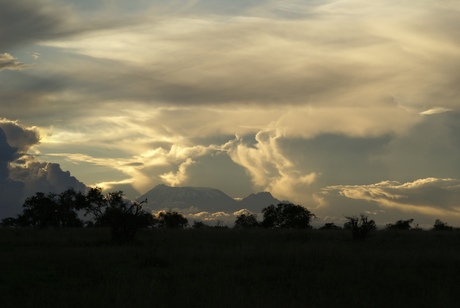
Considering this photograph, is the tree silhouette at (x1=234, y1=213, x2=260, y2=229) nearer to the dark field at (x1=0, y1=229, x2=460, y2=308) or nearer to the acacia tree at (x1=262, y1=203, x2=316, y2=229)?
the acacia tree at (x1=262, y1=203, x2=316, y2=229)

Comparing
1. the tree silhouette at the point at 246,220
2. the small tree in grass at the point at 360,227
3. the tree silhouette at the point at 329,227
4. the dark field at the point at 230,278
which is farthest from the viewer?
the tree silhouette at the point at 246,220

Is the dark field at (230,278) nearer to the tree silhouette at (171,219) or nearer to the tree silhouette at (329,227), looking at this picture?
the tree silhouette at (329,227)

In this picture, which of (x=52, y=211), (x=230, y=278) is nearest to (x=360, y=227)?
(x=230, y=278)

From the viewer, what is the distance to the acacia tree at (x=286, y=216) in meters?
70.3

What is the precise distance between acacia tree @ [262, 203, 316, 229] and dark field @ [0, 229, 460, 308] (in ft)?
146

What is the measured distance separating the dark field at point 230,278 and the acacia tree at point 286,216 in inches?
1755

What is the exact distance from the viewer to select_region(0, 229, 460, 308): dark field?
13820mm

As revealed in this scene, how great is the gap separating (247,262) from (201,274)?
141 inches

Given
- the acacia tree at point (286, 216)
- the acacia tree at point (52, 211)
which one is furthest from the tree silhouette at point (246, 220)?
the acacia tree at point (52, 211)

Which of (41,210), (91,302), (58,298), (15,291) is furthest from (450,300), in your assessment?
(41,210)

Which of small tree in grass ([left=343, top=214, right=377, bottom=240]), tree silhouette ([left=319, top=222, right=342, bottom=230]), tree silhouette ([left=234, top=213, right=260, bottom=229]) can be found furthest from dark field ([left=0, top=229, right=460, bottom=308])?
tree silhouette ([left=234, top=213, right=260, bottom=229])

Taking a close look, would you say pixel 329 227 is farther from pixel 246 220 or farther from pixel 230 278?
pixel 230 278

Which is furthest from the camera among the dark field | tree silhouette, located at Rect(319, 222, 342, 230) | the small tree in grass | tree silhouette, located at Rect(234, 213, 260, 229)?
tree silhouette, located at Rect(234, 213, 260, 229)

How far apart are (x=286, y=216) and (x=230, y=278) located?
56.1 meters
